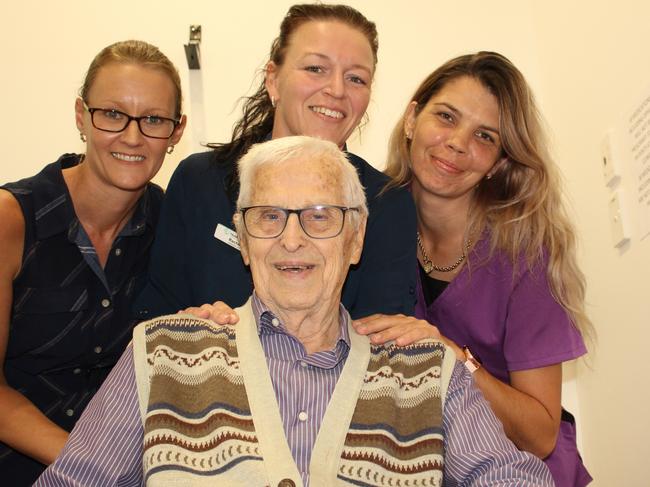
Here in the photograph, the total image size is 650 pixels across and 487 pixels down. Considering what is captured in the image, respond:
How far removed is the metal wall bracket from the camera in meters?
3.57

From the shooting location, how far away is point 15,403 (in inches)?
80.9

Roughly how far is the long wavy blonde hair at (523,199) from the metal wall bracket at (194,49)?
4.78 feet

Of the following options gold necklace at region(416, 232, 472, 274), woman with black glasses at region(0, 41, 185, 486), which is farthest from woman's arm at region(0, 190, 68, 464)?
gold necklace at region(416, 232, 472, 274)

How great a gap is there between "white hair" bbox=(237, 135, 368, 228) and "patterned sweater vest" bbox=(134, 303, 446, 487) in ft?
1.17

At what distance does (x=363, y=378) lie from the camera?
66.8 inches

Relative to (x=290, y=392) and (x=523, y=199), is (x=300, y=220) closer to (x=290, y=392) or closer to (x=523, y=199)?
(x=290, y=392)

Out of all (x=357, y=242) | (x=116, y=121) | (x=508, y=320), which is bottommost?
(x=508, y=320)

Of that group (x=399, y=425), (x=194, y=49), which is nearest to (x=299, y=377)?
(x=399, y=425)

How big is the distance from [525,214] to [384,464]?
1200 mm

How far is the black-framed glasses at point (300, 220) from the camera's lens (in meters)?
1.76

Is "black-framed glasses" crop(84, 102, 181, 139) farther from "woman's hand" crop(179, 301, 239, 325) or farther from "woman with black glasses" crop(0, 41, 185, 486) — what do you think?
"woman's hand" crop(179, 301, 239, 325)

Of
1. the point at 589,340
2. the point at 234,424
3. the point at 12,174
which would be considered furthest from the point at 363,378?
the point at 12,174

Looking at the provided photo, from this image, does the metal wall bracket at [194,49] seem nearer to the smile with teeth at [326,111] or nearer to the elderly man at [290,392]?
the smile with teeth at [326,111]

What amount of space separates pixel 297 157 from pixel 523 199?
42.1 inches
